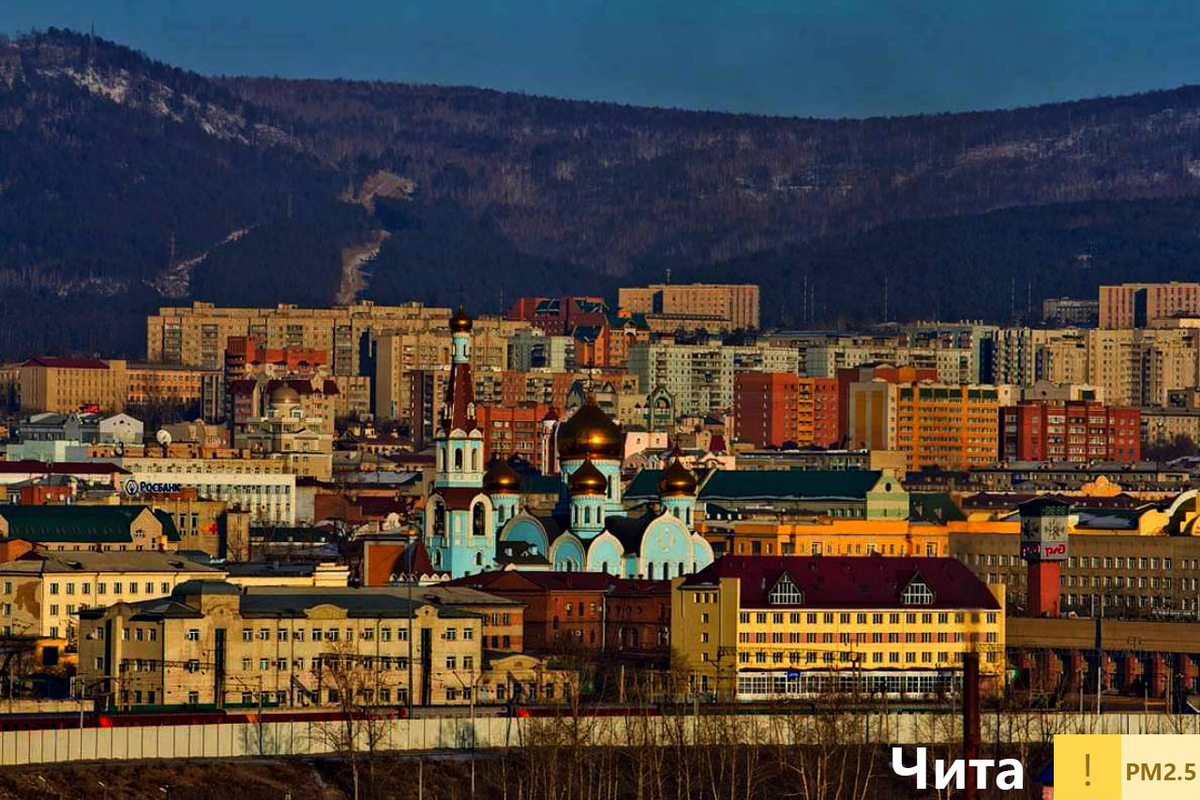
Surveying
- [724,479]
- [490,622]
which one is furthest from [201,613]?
[724,479]

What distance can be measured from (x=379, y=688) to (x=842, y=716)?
12.8 m

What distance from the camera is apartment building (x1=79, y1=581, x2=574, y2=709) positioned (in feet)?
264

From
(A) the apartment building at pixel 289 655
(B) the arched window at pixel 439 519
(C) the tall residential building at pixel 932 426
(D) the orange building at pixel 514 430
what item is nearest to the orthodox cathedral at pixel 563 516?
(B) the arched window at pixel 439 519

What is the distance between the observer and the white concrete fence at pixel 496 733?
67.8m

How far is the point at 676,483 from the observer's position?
11312 centimetres

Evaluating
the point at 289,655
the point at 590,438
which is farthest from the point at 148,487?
the point at 289,655

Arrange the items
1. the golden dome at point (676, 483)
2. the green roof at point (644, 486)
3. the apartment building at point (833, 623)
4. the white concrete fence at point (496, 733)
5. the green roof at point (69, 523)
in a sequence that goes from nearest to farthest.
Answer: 1. the white concrete fence at point (496, 733)
2. the apartment building at point (833, 623)
3. the green roof at point (69, 523)
4. the golden dome at point (676, 483)
5. the green roof at point (644, 486)

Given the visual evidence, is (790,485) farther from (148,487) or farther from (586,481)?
(148,487)

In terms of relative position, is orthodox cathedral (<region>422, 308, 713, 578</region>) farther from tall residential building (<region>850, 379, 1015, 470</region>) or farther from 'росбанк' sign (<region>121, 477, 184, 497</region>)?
tall residential building (<region>850, 379, 1015, 470</region>)

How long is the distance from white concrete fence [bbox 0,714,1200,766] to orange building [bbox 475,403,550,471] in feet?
Answer: 362

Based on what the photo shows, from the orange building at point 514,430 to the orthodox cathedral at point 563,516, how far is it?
7118 cm

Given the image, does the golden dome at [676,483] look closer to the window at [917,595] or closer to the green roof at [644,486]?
the green roof at [644,486]

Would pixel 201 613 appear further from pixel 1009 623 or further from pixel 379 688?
pixel 1009 623

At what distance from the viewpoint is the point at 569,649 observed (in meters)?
95.2
